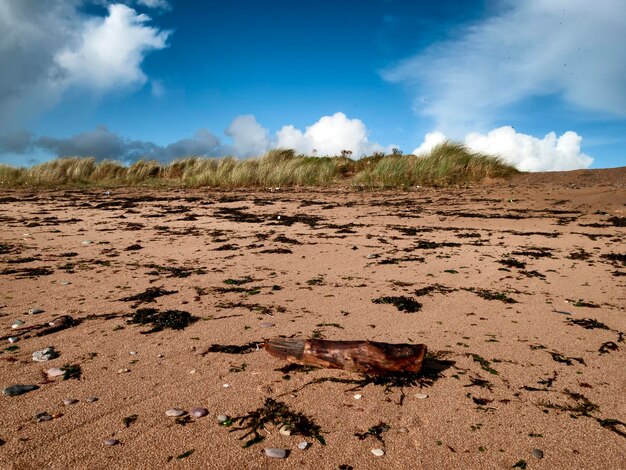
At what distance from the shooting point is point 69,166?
63.7ft

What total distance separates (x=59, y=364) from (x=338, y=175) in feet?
46.6

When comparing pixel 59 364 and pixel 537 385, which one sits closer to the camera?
pixel 537 385

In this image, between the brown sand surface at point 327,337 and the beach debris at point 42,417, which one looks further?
the beach debris at point 42,417

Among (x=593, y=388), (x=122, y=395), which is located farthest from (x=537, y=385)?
(x=122, y=395)

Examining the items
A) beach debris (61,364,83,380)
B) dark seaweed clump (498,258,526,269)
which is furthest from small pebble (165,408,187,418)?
dark seaweed clump (498,258,526,269)

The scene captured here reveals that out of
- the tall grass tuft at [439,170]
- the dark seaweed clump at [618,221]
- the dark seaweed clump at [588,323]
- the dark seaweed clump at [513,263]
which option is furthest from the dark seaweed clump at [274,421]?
the tall grass tuft at [439,170]

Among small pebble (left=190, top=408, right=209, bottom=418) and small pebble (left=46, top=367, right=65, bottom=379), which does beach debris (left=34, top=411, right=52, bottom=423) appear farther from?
small pebble (left=190, top=408, right=209, bottom=418)

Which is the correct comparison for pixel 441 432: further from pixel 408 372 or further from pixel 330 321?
pixel 330 321

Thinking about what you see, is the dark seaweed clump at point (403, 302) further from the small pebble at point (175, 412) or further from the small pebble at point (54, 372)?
the small pebble at point (54, 372)

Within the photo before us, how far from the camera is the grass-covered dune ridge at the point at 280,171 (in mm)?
13500

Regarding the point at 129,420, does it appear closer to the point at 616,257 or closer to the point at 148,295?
the point at 148,295

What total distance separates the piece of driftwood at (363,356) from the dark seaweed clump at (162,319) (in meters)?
1.05

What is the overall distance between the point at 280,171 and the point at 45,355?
13.4 meters

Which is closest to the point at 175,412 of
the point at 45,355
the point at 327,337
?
the point at 45,355
